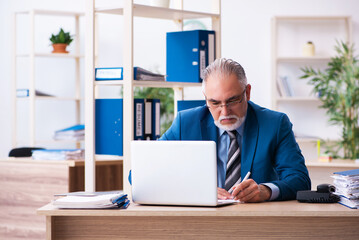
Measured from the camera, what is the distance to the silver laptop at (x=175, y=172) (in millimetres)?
1964

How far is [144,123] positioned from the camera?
335cm

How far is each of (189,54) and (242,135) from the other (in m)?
1.10

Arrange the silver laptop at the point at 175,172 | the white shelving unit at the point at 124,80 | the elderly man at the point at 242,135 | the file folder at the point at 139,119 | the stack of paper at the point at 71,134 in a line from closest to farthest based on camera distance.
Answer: the silver laptop at the point at 175,172 < the elderly man at the point at 242,135 < the white shelving unit at the point at 124,80 < the file folder at the point at 139,119 < the stack of paper at the point at 71,134

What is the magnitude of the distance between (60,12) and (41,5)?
840 millimetres

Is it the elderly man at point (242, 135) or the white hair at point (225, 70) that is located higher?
the white hair at point (225, 70)

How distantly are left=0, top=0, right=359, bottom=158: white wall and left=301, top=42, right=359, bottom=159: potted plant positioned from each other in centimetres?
56

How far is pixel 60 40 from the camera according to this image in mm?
5848

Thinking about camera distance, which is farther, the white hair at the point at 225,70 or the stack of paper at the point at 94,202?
the white hair at the point at 225,70

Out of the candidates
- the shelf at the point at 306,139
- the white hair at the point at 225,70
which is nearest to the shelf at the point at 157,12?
the white hair at the point at 225,70

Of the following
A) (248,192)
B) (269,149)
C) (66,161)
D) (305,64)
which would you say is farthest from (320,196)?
(305,64)

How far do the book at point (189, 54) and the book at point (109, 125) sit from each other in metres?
0.49

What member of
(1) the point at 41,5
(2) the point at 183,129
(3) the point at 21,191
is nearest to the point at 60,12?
(1) the point at 41,5

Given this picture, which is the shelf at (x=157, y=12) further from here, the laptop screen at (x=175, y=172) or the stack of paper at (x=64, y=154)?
the laptop screen at (x=175, y=172)

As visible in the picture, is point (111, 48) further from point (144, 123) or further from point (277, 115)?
point (277, 115)
